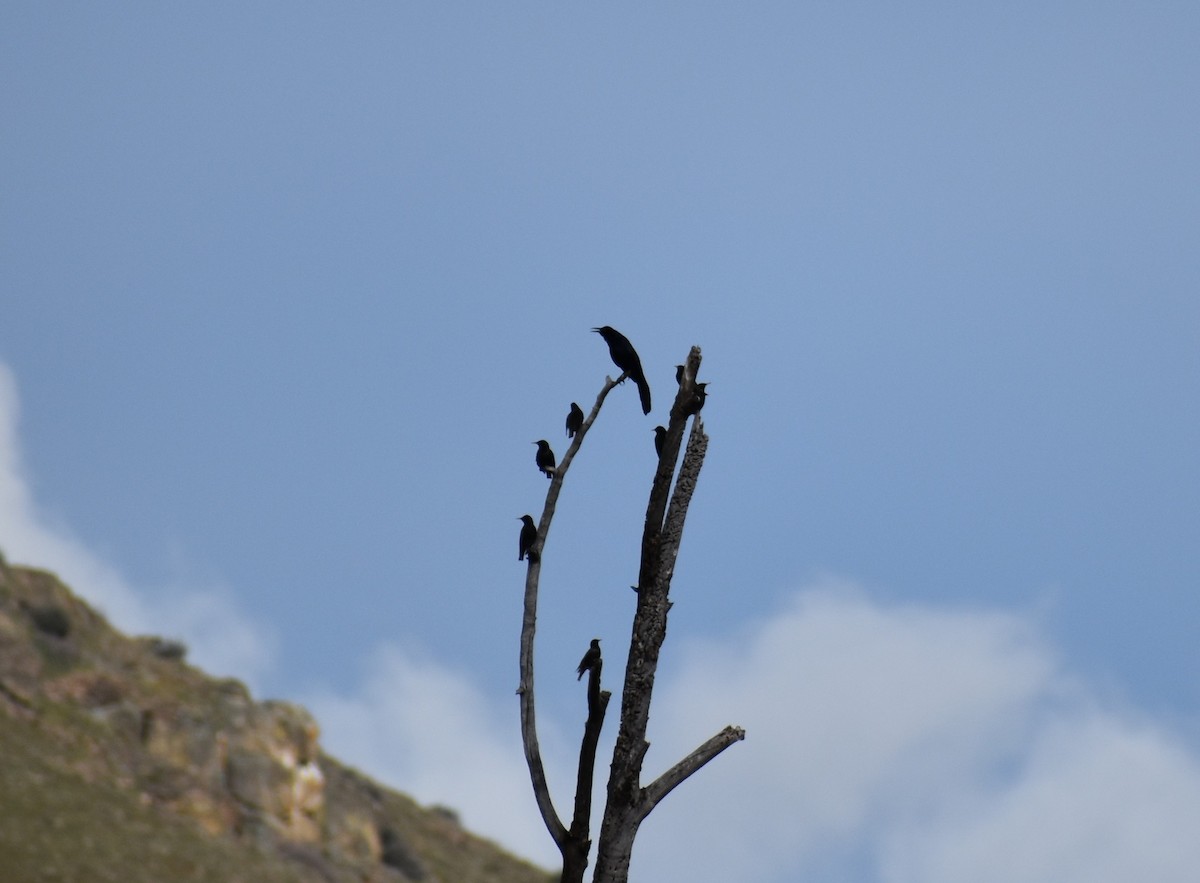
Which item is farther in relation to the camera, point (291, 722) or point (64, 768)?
point (291, 722)

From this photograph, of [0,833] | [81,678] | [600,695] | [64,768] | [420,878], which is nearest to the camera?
[600,695]

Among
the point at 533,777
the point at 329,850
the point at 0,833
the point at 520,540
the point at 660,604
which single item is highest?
the point at 329,850

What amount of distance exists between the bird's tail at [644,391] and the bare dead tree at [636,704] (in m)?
1.49

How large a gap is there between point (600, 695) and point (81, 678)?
54.6m

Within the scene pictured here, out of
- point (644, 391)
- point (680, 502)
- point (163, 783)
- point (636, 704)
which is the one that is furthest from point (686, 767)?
point (163, 783)

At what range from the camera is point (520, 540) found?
10.8 m

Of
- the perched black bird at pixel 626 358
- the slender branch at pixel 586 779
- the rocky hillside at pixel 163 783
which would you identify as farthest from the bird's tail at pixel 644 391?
the rocky hillside at pixel 163 783

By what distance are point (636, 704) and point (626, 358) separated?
3.46 m

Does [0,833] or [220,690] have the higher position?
[220,690]

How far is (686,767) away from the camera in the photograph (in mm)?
9406

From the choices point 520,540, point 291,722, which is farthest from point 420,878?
point 520,540

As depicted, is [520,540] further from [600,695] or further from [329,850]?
[329,850]

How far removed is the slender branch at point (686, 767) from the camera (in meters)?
9.27

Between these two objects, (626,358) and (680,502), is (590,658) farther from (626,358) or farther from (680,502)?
(626,358)
